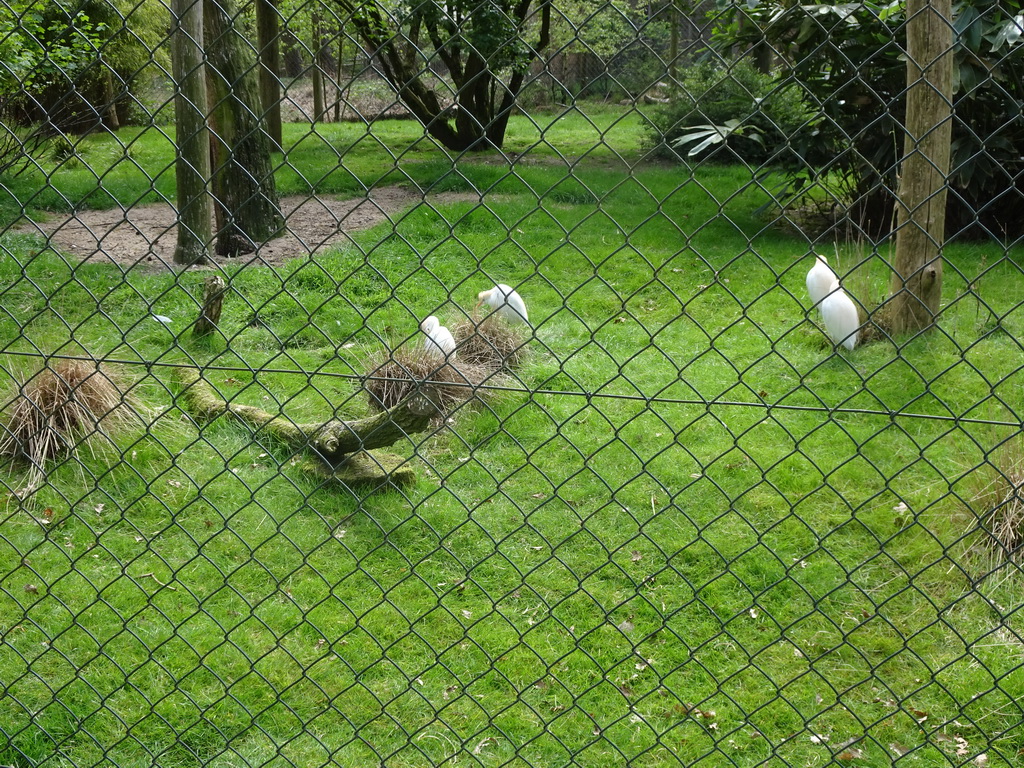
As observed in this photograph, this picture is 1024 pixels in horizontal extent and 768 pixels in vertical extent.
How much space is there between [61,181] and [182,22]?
14.2 ft

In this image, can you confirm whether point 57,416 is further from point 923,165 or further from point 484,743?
point 923,165

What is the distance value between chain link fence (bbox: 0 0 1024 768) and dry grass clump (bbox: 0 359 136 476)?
0.07 feet

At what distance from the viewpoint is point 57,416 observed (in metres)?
4.47

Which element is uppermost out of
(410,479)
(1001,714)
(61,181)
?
(1001,714)

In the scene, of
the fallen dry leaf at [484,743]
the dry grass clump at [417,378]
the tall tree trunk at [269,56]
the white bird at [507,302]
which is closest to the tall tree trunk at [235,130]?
the tall tree trunk at [269,56]

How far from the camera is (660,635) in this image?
3.49 m

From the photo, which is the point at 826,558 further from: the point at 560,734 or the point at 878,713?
the point at 560,734

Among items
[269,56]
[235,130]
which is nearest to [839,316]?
[235,130]

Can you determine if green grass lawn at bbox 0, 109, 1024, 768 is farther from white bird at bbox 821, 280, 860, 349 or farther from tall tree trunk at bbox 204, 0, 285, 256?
tall tree trunk at bbox 204, 0, 285, 256

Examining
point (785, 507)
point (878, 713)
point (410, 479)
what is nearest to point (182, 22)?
point (410, 479)

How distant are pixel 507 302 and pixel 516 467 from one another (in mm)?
1447

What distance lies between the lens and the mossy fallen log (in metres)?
4.09

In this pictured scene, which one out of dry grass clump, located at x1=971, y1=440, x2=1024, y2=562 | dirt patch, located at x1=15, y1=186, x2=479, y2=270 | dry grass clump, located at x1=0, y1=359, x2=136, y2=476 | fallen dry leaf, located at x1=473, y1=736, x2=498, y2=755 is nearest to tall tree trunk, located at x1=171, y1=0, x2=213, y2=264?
dirt patch, located at x1=15, y1=186, x2=479, y2=270

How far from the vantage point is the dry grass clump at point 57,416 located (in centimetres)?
432
